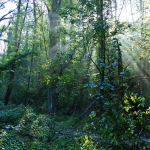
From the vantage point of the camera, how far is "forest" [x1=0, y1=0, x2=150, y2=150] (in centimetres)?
358

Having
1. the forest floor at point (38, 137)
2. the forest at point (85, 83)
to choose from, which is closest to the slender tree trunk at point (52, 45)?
the forest at point (85, 83)

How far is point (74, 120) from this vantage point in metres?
12.6

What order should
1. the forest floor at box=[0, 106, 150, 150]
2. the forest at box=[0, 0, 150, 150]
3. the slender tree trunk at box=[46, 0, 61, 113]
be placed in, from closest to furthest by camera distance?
the forest at box=[0, 0, 150, 150], the forest floor at box=[0, 106, 150, 150], the slender tree trunk at box=[46, 0, 61, 113]

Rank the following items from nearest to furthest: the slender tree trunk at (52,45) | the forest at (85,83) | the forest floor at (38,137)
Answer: the forest at (85,83)
the forest floor at (38,137)
the slender tree trunk at (52,45)

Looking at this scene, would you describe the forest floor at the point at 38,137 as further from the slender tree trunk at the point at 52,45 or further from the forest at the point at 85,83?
the slender tree trunk at the point at 52,45

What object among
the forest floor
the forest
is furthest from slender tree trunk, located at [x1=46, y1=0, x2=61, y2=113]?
the forest floor

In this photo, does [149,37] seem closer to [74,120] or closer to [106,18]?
[106,18]

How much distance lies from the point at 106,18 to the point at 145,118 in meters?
5.45

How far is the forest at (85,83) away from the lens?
3.58 m

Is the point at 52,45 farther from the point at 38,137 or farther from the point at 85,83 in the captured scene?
the point at 38,137

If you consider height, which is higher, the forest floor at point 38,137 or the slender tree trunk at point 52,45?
the slender tree trunk at point 52,45

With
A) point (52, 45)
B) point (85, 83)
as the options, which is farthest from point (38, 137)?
point (52, 45)

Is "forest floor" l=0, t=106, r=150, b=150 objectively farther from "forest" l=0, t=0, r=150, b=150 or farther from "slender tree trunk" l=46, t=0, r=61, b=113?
"slender tree trunk" l=46, t=0, r=61, b=113

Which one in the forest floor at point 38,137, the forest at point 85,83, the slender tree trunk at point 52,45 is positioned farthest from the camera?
the slender tree trunk at point 52,45
